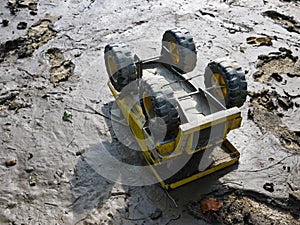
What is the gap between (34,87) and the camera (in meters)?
5.48

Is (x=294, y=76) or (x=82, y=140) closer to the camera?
(x=82, y=140)

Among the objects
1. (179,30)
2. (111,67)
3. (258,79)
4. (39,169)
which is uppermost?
(179,30)

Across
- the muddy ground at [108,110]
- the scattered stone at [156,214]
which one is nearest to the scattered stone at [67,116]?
the muddy ground at [108,110]

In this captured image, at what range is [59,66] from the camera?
584 cm

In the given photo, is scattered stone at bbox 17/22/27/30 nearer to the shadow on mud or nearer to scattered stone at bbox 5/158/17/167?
scattered stone at bbox 5/158/17/167

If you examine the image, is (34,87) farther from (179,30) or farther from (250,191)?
(250,191)

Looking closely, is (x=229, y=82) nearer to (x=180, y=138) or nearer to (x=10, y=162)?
(x=180, y=138)

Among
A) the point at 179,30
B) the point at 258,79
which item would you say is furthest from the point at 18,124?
the point at 258,79

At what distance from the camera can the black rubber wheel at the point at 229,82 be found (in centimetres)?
384

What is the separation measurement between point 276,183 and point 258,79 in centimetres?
187

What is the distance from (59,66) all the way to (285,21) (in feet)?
13.2

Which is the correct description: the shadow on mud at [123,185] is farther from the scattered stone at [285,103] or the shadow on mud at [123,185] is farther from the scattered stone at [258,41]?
the scattered stone at [258,41]

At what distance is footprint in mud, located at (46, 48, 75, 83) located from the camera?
5.63 m

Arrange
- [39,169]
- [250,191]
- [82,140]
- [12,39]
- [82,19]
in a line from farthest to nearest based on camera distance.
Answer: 1. [82,19]
2. [12,39]
3. [82,140]
4. [39,169]
5. [250,191]
